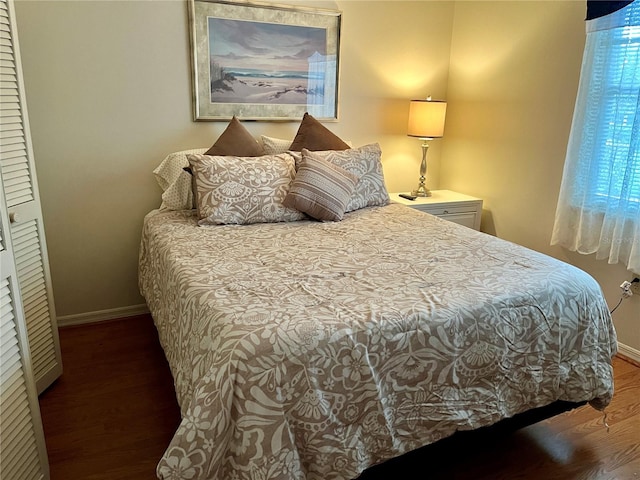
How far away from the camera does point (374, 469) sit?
1473mm

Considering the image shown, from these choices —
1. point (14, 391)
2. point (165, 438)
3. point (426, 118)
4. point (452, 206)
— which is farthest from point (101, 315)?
point (426, 118)

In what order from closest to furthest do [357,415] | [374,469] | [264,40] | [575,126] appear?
[357,415], [374,469], [575,126], [264,40]

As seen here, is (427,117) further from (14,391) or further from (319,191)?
(14,391)

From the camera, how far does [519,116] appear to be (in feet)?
10.4

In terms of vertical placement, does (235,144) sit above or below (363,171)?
above

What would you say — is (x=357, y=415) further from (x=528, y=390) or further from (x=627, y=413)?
Result: (x=627, y=413)

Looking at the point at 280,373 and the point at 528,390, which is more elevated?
the point at 280,373

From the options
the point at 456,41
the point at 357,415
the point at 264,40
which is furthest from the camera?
the point at 456,41

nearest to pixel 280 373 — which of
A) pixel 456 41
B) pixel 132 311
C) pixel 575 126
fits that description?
pixel 132 311

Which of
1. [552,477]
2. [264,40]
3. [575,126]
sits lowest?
[552,477]

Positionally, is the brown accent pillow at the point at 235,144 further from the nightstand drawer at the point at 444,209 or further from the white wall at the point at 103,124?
the nightstand drawer at the point at 444,209

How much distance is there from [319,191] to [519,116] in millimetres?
1601

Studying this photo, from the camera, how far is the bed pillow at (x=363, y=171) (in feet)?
9.00

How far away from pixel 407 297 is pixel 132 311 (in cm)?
213
